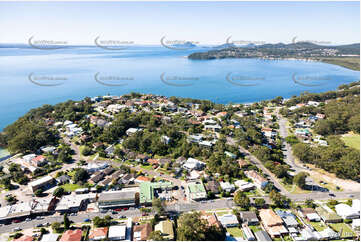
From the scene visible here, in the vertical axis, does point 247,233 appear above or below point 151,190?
below

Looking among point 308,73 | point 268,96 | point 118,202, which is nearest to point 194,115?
point 118,202

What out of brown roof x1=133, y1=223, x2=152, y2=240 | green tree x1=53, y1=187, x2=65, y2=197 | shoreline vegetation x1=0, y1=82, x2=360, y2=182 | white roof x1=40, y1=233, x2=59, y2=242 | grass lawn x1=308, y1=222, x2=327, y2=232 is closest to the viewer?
white roof x1=40, y1=233, x2=59, y2=242

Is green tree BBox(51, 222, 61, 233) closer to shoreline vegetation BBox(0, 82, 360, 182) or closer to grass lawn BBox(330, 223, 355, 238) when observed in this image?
shoreline vegetation BBox(0, 82, 360, 182)

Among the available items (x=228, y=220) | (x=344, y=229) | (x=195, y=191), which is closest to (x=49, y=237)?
(x=195, y=191)

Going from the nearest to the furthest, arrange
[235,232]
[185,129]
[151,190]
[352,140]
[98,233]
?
[98,233] < [235,232] < [151,190] < [352,140] < [185,129]

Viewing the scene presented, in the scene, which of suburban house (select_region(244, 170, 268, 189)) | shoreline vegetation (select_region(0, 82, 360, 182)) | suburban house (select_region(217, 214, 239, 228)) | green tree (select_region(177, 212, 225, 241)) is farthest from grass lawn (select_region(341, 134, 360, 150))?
green tree (select_region(177, 212, 225, 241))

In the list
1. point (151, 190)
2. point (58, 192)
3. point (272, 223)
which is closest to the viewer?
point (272, 223)

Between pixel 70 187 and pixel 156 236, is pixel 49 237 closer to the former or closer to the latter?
pixel 70 187
